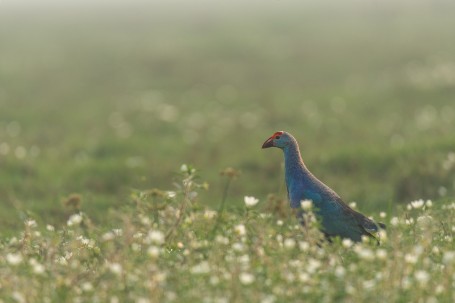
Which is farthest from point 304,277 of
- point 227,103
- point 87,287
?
point 227,103

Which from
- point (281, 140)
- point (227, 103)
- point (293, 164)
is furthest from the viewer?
point (227, 103)

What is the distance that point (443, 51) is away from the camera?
2652 centimetres

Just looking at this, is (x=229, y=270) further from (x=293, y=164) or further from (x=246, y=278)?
(x=293, y=164)

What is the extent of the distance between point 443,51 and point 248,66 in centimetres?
611

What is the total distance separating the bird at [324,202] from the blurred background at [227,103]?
0.23 meters

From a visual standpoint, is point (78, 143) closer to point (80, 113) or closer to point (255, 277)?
point (80, 113)

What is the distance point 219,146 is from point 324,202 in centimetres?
994

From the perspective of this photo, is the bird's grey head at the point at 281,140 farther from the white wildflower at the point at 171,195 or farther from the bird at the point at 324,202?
the white wildflower at the point at 171,195

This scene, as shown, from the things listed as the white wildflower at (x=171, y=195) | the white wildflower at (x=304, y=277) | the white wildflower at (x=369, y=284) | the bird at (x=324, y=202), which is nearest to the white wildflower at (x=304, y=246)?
the white wildflower at (x=304, y=277)

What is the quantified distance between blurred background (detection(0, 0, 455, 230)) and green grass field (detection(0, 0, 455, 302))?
0.21ft

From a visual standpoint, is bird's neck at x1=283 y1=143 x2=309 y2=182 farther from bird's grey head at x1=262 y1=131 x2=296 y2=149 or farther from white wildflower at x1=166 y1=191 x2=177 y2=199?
white wildflower at x1=166 y1=191 x2=177 y2=199

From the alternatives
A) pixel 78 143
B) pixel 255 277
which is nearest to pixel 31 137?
pixel 78 143

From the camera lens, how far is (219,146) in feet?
57.2

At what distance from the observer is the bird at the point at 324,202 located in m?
7.33
